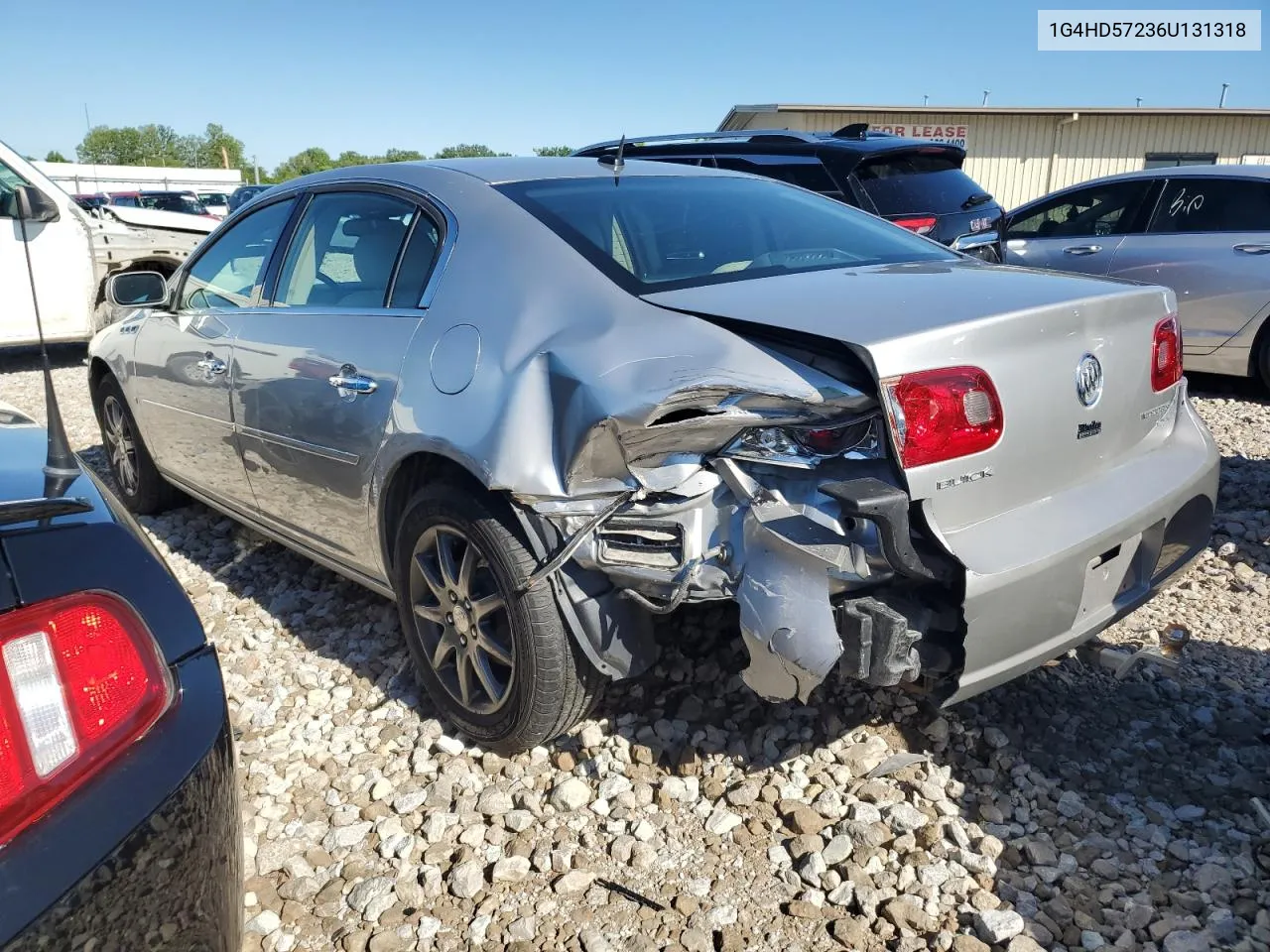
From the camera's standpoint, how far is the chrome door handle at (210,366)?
11.7ft

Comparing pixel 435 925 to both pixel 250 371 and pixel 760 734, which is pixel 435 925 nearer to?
pixel 760 734

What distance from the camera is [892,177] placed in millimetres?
6613

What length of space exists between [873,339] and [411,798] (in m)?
1.71

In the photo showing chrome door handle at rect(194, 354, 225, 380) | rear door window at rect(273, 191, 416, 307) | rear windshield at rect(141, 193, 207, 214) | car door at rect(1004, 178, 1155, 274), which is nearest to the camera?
rear door window at rect(273, 191, 416, 307)

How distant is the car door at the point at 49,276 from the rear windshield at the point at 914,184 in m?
6.94

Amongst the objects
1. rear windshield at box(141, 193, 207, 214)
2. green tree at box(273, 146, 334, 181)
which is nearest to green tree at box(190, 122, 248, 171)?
green tree at box(273, 146, 334, 181)

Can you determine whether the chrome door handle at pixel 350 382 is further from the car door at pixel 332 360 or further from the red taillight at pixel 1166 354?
the red taillight at pixel 1166 354

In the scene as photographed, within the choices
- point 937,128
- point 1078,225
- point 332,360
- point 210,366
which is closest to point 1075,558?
point 332,360

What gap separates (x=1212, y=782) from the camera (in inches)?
101

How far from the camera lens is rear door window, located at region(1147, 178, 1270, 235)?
6.41 meters

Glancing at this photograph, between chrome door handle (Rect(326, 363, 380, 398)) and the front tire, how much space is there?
36cm

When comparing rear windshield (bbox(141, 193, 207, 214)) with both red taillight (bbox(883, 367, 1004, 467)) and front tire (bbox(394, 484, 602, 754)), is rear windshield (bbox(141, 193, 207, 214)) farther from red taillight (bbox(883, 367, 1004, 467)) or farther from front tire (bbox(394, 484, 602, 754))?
red taillight (bbox(883, 367, 1004, 467))

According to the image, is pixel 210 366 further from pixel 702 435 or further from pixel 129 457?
pixel 702 435

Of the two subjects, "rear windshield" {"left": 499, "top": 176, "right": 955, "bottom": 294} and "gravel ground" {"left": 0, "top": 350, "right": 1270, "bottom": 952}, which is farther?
"rear windshield" {"left": 499, "top": 176, "right": 955, "bottom": 294}
